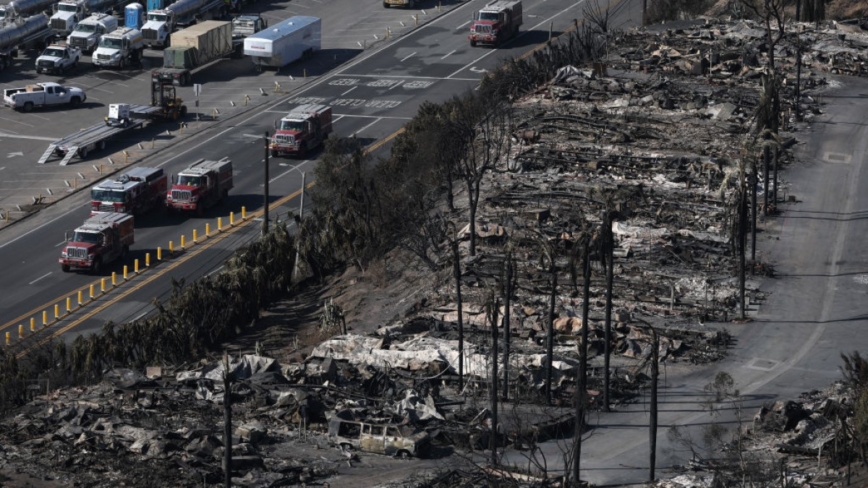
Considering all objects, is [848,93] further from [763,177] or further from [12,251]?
[12,251]

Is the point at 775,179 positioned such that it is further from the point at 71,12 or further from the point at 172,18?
the point at 71,12

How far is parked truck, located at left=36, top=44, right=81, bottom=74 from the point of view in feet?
395

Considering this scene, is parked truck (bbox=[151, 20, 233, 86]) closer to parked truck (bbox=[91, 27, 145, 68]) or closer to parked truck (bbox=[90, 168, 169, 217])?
parked truck (bbox=[91, 27, 145, 68])

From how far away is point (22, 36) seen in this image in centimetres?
12312

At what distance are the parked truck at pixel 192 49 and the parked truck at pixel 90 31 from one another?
7.08m

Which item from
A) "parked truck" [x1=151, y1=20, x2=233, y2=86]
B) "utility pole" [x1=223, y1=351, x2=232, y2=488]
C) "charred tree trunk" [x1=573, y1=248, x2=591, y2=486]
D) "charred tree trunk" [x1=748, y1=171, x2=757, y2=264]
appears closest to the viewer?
"utility pole" [x1=223, y1=351, x2=232, y2=488]

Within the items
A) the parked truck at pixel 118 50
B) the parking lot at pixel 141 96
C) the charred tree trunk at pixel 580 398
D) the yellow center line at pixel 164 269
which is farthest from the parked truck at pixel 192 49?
the charred tree trunk at pixel 580 398

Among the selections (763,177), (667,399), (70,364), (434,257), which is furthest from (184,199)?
(667,399)

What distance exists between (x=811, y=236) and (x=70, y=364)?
3691cm

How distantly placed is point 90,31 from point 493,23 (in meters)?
29.6

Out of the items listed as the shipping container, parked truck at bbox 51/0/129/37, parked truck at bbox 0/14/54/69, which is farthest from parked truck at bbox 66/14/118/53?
the shipping container

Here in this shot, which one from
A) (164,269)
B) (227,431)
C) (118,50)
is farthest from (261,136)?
(227,431)

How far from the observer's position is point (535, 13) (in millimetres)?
136500

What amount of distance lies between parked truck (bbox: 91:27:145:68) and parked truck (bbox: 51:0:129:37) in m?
5.37
